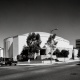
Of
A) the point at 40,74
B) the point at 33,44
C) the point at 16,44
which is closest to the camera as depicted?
the point at 40,74

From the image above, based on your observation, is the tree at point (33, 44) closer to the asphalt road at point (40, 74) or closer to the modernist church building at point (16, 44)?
the modernist church building at point (16, 44)

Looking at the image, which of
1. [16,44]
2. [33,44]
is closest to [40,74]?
[33,44]

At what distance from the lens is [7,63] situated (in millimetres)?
38781

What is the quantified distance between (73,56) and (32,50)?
4391 cm

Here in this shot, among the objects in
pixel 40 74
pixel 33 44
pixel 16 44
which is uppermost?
pixel 16 44

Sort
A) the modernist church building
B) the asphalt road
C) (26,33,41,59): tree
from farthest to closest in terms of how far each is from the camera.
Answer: the modernist church building, (26,33,41,59): tree, the asphalt road

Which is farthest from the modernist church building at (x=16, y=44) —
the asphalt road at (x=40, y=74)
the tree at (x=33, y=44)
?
the asphalt road at (x=40, y=74)

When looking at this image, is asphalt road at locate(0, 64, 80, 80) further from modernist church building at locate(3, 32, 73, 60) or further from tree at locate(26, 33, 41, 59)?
modernist church building at locate(3, 32, 73, 60)

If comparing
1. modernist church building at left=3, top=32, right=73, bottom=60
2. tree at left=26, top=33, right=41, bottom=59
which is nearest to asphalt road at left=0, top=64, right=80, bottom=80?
tree at left=26, top=33, right=41, bottom=59

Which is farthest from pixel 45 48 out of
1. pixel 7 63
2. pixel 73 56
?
pixel 7 63

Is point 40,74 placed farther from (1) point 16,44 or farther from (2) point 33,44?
(1) point 16,44

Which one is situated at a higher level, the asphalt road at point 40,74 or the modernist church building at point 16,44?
the modernist church building at point 16,44

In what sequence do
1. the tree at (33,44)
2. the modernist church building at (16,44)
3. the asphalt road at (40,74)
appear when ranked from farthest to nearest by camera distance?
the modernist church building at (16,44)
the tree at (33,44)
the asphalt road at (40,74)

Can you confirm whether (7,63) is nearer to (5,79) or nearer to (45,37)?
(5,79)
